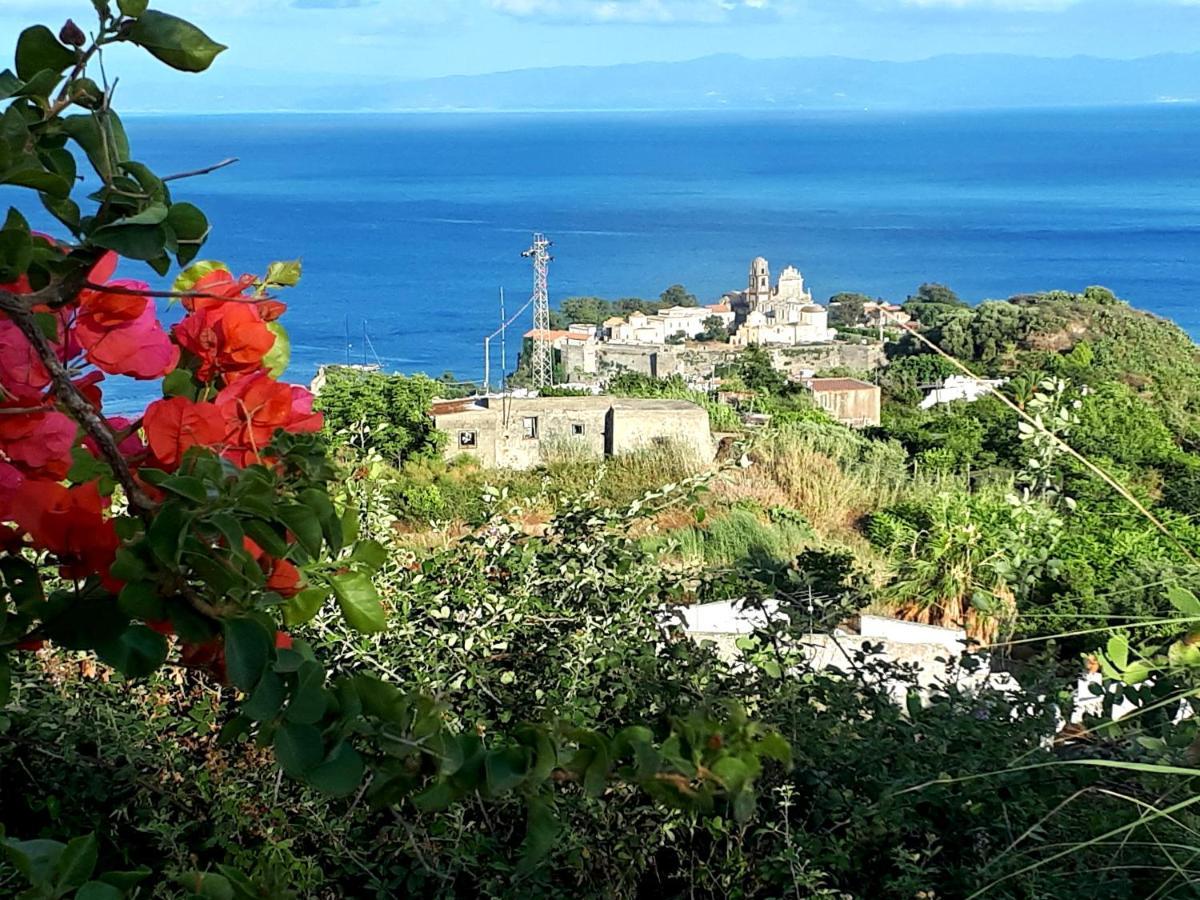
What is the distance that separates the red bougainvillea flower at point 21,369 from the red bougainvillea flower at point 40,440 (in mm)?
12

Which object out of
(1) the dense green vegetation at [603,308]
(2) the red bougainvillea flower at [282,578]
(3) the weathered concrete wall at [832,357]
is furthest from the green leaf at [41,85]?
(1) the dense green vegetation at [603,308]

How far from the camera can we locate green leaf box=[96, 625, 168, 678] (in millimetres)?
533

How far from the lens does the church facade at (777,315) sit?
93.9 feet

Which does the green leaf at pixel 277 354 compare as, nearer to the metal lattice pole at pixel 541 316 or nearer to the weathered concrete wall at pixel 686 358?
the metal lattice pole at pixel 541 316

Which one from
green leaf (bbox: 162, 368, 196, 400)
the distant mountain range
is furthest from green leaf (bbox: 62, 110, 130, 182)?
the distant mountain range

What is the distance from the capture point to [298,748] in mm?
500

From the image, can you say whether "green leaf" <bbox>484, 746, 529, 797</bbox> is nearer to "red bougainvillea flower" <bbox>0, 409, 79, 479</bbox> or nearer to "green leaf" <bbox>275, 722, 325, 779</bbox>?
"green leaf" <bbox>275, 722, 325, 779</bbox>

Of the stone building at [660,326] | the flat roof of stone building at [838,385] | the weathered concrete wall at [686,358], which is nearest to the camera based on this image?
the flat roof of stone building at [838,385]

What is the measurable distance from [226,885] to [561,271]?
52352mm

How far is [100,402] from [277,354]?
0.10 metres

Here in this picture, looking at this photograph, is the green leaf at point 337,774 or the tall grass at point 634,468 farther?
the tall grass at point 634,468

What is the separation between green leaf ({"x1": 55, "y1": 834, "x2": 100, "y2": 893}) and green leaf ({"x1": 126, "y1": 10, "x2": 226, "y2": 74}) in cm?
34

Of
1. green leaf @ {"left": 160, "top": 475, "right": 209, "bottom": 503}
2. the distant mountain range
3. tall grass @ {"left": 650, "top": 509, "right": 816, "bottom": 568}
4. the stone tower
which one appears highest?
the distant mountain range

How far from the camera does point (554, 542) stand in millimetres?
2105
